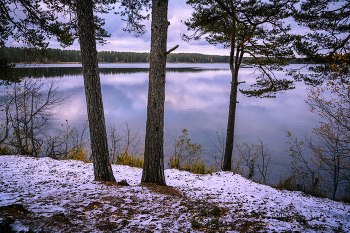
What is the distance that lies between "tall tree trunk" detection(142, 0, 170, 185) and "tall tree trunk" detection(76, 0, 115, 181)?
4.00 feet

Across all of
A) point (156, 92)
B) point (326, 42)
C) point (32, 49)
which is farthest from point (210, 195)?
point (32, 49)

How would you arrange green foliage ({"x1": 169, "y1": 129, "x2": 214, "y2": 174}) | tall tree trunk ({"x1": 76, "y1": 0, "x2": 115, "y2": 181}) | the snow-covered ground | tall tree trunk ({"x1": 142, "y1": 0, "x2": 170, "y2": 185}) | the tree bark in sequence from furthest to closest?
green foliage ({"x1": 169, "y1": 129, "x2": 214, "y2": 174}) → the tree bark → tall tree trunk ({"x1": 142, "y1": 0, "x2": 170, "y2": 185}) → tall tree trunk ({"x1": 76, "y1": 0, "x2": 115, "y2": 181}) → the snow-covered ground

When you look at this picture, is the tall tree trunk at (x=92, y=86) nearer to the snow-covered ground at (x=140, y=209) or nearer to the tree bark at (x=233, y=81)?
the snow-covered ground at (x=140, y=209)

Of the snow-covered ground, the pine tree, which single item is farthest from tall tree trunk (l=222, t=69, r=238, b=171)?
the snow-covered ground

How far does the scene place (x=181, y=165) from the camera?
938 centimetres

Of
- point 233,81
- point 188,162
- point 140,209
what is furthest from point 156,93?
point 188,162

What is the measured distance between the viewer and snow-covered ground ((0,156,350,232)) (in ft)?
9.21

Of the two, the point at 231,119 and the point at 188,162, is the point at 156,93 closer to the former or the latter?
the point at 231,119

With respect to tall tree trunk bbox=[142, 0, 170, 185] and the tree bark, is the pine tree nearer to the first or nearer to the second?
the tree bark

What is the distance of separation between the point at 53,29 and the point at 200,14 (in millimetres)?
5344

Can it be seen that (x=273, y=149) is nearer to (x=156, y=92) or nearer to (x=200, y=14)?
(x=200, y=14)

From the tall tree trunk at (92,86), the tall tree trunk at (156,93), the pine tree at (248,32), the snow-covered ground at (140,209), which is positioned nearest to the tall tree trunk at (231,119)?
the pine tree at (248,32)

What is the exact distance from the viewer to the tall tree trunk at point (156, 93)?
15.5 feet

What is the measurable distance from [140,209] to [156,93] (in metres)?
2.74
